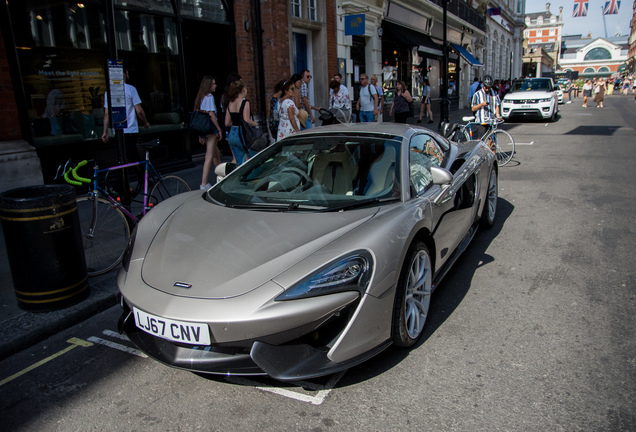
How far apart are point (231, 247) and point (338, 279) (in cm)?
70

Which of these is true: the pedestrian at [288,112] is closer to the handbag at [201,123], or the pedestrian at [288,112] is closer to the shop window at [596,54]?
the handbag at [201,123]

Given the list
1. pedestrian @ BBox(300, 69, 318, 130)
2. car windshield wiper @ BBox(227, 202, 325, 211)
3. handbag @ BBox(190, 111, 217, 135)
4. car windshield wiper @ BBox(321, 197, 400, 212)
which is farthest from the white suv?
car windshield wiper @ BBox(227, 202, 325, 211)

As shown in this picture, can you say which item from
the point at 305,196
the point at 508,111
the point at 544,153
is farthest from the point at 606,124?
the point at 305,196

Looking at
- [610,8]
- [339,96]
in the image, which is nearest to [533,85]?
[339,96]

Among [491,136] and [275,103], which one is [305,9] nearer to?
[275,103]

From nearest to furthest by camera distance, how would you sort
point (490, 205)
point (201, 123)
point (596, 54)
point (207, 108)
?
point (490, 205) < point (201, 123) < point (207, 108) < point (596, 54)

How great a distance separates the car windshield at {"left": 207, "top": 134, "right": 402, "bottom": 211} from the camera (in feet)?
11.1

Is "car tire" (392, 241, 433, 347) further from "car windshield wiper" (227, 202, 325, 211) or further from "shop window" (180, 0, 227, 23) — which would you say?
"shop window" (180, 0, 227, 23)

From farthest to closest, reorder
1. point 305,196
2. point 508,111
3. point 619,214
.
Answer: point 508,111, point 619,214, point 305,196

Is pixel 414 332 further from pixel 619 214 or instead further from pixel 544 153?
pixel 544 153

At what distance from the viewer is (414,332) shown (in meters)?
3.10

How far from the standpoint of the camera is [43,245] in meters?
3.67

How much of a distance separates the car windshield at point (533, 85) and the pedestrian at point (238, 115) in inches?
699

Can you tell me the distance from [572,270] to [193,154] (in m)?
8.92
